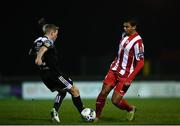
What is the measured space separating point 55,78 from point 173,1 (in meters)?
26.9

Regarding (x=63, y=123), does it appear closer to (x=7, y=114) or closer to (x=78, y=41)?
(x=7, y=114)

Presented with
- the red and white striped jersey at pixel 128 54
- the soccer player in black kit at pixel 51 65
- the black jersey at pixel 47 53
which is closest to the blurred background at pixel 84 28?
the red and white striped jersey at pixel 128 54

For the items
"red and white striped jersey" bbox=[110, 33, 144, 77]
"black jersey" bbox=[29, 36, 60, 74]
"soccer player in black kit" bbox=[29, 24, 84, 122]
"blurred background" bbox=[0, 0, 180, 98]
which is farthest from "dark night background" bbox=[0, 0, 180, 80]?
"black jersey" bbox=[29, 36, 60, 74]

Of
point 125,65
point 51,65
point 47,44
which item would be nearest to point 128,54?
point 125,65

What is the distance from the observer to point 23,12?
35.1 meters

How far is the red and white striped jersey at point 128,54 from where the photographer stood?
1143cm

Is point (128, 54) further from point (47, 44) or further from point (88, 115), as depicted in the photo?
point (47, 44)

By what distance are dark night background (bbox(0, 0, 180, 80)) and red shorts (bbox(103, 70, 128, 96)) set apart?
18.9 metres

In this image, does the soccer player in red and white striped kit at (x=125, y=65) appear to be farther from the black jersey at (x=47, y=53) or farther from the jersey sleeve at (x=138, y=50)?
the black jersey at (x=47, y=53)

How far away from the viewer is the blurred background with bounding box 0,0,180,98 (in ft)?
106

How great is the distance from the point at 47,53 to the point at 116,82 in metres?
1.68

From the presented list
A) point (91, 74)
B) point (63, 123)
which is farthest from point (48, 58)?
point (91, 74)

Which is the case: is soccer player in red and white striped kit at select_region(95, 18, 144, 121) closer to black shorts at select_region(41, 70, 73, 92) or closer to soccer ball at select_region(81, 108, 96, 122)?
soccer ball at select_region(81, 108, 96, 122)

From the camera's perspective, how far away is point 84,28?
113 ft
